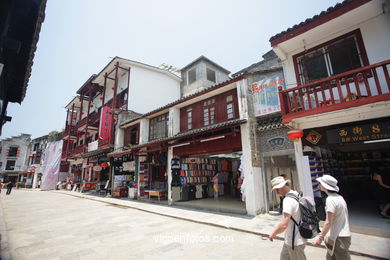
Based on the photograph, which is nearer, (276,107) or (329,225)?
(329,225)

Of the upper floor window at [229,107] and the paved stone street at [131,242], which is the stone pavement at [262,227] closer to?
the paved stone street at [131,242]

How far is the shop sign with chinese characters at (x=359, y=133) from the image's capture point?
607 cm

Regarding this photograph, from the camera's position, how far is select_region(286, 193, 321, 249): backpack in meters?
2.80

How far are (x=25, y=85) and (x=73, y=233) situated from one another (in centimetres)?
504

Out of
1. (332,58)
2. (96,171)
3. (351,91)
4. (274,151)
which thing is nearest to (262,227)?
(274,151)

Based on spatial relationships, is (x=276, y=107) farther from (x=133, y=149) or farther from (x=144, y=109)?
(x=144, y=109)

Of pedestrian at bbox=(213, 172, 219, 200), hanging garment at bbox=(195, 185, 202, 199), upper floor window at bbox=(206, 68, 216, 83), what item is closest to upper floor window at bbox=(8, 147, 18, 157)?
upper floor window at bbox=(206, 68, 216, 83)

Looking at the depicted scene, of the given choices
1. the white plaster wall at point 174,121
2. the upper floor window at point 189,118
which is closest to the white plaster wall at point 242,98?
the upper floor window at point 189,118

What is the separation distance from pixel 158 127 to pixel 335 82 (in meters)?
11.9

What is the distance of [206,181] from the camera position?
14086 millimetres

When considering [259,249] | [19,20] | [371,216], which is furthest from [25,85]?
[371,216]

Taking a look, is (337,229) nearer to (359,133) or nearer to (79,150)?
(359,133)

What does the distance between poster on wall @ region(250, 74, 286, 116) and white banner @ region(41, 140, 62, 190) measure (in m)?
32.0

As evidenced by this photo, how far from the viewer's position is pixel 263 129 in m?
9.34
